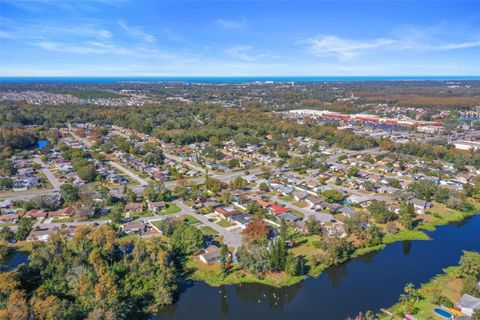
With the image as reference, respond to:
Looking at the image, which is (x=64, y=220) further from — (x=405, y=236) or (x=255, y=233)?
(x=405, y=236)

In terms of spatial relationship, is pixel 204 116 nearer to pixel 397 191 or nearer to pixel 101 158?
pixel 101 158

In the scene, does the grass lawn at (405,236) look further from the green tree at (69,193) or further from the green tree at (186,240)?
the green tree at (69,193)

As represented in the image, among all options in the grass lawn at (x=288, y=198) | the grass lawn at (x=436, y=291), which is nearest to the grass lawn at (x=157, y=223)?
the grass lawn at (x=288, y=198)

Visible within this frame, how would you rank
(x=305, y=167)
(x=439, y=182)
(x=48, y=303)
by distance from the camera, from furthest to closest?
(x=305, y=167) → (x=439, y=182) → (x=48, y=303)

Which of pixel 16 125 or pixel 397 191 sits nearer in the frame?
pixel 397 191

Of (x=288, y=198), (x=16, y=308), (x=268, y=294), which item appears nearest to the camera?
(x=16, y=308)

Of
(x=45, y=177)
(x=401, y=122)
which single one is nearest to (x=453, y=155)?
(x=401, y=122)

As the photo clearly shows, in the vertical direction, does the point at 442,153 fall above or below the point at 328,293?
above

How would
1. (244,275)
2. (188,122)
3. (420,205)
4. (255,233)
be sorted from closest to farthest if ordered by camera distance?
(244,275), (255,233), (420,205), (188,122)

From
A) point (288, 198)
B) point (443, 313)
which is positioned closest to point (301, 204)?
point (288, 198)
